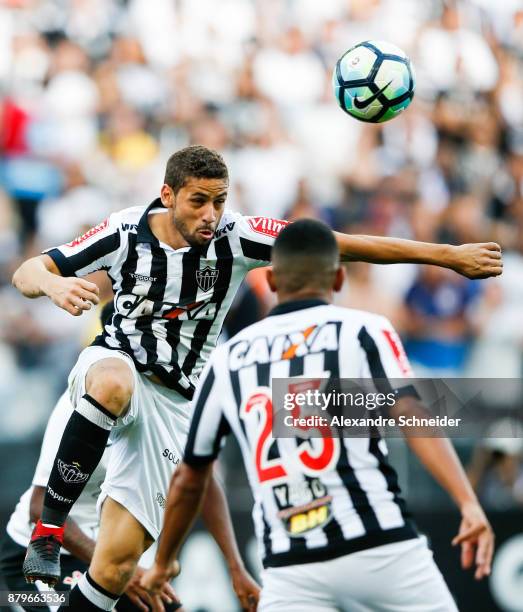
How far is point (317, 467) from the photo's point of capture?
14.6 ft

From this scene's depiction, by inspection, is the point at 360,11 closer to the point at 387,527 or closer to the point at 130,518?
the point at 130,518

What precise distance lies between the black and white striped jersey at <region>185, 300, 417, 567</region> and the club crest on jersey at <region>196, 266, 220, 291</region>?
5.17 ft

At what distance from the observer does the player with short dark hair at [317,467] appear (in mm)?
4375

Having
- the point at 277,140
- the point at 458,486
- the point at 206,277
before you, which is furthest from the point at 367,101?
the point at 277,140

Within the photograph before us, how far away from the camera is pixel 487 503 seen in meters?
10.5

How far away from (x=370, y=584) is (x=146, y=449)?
228 cm

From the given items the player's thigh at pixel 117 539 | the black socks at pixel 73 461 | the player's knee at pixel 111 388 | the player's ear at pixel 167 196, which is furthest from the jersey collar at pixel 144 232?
the player's thigh at pixel 117 539

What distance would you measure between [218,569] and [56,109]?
246 inches

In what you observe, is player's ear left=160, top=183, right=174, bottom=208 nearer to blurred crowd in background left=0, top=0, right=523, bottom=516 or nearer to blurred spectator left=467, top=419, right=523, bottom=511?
blurred crowd in background left=0, top=0, right=523, bottom=516

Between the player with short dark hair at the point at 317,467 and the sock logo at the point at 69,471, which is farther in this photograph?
the sock logo at the point at 69,471

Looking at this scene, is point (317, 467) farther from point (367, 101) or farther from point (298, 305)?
point (367, 101)

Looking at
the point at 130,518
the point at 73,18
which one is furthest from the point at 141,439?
the point at 73,18

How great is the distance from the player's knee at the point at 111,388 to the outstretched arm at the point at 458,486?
1.84m

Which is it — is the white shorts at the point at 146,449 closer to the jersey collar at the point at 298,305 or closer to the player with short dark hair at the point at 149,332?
the player with short dark hair at the point at 149,332
